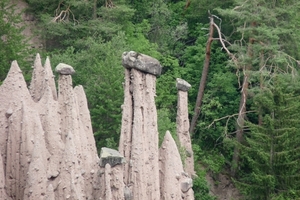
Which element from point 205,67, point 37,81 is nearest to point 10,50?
point 37,81

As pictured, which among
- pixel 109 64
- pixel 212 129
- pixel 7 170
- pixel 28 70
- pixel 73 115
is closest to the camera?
pixel 7 170

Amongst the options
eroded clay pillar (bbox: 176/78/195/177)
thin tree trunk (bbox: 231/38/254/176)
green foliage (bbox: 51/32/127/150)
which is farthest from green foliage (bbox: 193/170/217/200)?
green foliage (bbox: 51/32/127/150)

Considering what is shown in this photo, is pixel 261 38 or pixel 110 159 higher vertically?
pixel 261 38

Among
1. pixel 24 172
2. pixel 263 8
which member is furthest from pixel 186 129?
pixel 24 172

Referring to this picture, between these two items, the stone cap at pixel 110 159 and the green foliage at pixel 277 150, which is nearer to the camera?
the stone cap at pixel 110 159

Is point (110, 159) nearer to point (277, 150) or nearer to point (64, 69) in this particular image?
point (64, 69)

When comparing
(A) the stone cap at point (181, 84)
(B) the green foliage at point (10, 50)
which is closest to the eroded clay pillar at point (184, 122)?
(A) the stone cap at point (181, 84)

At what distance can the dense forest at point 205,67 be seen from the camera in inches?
752

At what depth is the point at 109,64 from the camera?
19.9 m

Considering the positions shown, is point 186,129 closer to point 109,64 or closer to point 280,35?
point 109,64

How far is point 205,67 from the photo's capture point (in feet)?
77.5

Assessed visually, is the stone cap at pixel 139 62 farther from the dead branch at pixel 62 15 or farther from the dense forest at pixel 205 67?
the dead branch at pixel 62 15

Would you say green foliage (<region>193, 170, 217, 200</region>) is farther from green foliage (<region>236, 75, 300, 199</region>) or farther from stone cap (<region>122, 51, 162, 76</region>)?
stone cap (<region>122, 51, 162, 76</region>)

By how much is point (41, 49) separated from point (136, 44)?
4418 millimetres
